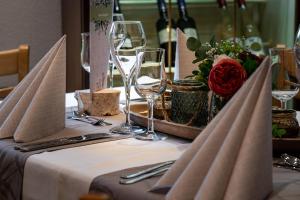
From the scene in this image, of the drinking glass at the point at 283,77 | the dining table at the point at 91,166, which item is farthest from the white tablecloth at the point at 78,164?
the drinking glass at the point at 283,77

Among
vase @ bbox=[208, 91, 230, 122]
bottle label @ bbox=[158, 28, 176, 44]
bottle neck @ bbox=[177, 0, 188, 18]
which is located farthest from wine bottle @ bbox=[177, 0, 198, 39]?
vase @ bbox=[208, 91, 230, 122]

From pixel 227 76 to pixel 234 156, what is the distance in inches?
11.0

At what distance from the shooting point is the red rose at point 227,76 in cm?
119

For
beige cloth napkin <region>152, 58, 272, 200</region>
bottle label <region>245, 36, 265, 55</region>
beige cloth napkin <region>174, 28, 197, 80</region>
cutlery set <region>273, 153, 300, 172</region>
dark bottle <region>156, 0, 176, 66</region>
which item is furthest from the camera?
bottle label <region>245, 36, 265, 55</region>

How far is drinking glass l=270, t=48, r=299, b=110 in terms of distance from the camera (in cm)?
151

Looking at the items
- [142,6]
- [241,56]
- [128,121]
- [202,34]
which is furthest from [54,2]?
[241,56]

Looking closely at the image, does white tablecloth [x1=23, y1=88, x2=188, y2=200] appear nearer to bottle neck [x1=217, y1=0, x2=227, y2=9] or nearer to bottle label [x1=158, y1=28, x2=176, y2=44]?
bottle label [x1=158, y1=28, x2=176, y2=44]

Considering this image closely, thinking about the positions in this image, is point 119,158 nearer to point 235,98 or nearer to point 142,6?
point 235,98

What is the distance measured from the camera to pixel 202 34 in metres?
3.65

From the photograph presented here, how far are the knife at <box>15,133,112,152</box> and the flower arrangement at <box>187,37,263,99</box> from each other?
250mm

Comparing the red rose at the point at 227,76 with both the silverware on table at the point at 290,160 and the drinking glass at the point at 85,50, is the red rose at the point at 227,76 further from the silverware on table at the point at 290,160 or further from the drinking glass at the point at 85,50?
the drinking glass at the point at 85,50

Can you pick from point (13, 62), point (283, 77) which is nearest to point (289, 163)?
point (283, 77)

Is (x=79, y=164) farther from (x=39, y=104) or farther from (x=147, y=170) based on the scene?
(x=39, y=104)

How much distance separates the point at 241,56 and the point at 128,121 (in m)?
0.34
